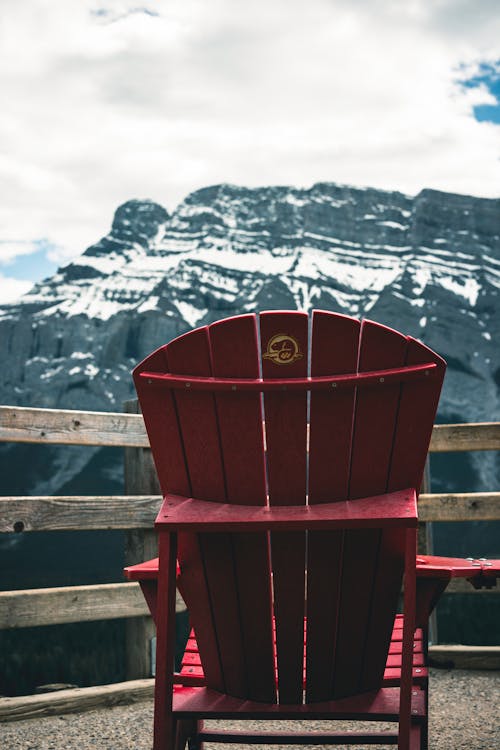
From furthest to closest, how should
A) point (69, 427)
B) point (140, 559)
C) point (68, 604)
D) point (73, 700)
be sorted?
point (140, 559), point (69, 427), point (68, 604), point (73, 700)

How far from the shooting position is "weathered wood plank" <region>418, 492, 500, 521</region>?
3863mm

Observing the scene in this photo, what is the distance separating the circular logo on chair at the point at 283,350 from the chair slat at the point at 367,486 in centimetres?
16

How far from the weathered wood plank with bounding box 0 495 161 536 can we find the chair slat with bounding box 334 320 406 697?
5.78ft

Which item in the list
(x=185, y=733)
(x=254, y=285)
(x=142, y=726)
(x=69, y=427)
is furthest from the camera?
(x=254, y=285)

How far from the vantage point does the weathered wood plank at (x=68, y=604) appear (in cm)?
345

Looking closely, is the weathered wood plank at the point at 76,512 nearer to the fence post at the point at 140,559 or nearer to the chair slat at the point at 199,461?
the fence post at the point at 140,559

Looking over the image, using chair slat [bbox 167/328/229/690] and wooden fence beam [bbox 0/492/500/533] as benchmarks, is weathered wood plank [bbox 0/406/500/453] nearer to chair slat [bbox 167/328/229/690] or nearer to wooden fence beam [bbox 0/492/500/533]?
wooden fence beam [bbox 0/492/500/533]

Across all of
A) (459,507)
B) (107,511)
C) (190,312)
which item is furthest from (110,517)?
(190,312)

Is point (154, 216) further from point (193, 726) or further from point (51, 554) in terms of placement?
point (193, 726)

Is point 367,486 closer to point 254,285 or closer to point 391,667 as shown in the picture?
point 391,667

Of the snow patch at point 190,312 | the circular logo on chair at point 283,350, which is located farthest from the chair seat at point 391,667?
the snow patch at point 190,312

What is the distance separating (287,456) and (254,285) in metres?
46.7

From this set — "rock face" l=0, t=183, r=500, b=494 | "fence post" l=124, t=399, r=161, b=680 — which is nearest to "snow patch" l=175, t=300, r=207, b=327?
"rock face" l=0, t=183, r=500, b=494

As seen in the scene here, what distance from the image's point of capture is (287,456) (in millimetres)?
1944
